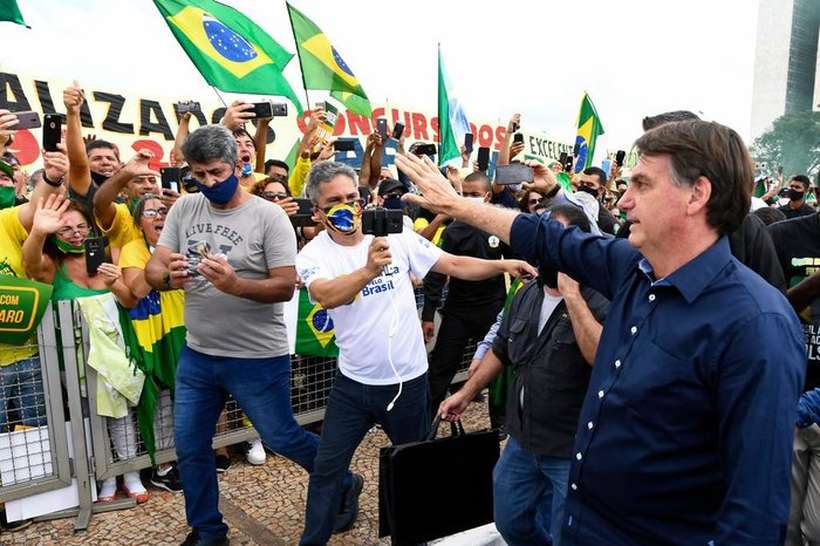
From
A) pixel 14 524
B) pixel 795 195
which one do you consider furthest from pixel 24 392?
pixel 795 195

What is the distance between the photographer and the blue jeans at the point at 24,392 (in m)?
3.45

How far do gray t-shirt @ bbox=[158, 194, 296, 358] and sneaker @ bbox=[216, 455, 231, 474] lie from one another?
4.60ft

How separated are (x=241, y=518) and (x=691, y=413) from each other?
Answer: 2978 millimetres

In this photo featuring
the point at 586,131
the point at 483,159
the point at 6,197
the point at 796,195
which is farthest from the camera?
the point at 586,131

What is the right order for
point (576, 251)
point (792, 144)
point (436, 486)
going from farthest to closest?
point (792, 144), point (436, 486), point (576, 251)

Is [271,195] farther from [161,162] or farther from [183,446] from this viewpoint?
[161,162]

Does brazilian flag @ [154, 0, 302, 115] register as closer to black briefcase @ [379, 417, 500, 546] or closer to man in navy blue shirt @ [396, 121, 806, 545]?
black briefcase @ [379, 417, 500, 546]

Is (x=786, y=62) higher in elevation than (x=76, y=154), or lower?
higher

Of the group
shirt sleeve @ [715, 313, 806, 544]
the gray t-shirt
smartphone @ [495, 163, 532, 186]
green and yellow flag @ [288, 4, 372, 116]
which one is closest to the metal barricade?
the gray t-shirt

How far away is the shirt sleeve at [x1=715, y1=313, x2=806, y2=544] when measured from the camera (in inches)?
50.7

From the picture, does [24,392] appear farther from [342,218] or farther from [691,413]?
[691,413]

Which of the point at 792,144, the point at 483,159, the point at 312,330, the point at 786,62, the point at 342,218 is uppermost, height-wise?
the point at 786,62

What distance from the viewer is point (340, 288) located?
282 centimetres

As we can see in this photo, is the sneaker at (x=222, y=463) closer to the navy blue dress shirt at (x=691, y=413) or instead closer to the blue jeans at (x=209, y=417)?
the blue jeans at (x=209, y=417)
